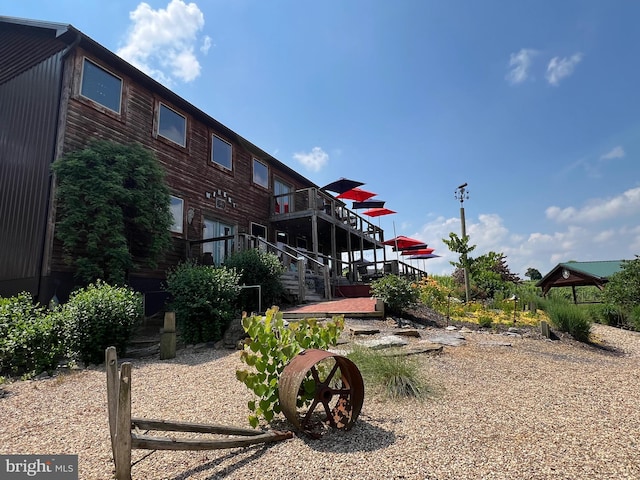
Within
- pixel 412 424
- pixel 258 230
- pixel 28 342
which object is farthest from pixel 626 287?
pixel 28 342

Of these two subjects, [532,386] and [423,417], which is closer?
[423,417]

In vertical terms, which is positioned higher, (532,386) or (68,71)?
(68,71)

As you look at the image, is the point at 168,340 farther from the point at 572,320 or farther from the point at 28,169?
the point at 572,320

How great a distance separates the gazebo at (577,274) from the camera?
54.4ft

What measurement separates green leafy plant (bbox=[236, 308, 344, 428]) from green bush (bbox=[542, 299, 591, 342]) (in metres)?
7.42

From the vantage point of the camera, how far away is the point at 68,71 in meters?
9.02

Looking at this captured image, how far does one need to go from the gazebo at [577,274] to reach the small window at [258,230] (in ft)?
41.6

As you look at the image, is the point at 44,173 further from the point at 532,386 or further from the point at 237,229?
the point at 532,386

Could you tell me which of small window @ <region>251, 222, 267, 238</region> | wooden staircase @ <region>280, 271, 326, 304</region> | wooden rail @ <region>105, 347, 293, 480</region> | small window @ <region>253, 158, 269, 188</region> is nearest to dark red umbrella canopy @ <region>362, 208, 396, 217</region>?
small window @ <region>253, 158, 269, 188</region>

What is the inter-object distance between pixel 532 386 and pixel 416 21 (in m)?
8.65

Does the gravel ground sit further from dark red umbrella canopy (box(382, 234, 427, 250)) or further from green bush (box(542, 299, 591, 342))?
dark red umbrella canopy (box(382, 234, 427, 250))

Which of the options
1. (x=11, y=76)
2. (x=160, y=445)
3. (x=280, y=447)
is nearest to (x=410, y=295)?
(x=280, y=447)

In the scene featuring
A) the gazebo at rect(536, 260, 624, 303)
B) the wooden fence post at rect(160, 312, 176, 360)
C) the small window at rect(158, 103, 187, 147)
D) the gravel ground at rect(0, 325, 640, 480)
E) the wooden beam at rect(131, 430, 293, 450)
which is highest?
the small window at rect(158, 103, 187, 147)

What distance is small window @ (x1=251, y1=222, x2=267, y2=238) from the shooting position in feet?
47.9
